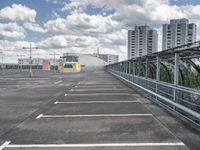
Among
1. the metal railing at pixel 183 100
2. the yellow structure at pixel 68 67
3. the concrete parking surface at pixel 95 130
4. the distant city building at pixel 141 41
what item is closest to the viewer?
the concrete parking surface at pixel 95 130

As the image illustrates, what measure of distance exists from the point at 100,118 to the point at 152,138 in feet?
8.47

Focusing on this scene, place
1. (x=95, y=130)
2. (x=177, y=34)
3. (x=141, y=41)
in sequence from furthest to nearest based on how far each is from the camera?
(x=141, y=41) → (x=177, y=34) → (x=95, y=130)

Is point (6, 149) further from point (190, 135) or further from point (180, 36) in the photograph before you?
point (180, 36)

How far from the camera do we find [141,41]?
188 ft

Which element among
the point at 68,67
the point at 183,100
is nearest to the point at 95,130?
the point at 183,100

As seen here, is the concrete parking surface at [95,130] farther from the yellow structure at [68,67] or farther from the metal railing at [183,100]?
the yellow structure at [68,67]

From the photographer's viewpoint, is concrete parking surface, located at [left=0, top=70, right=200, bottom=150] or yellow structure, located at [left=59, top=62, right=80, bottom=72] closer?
concrete parking surface, located at [left=0, top=70, right=200, bottom=150]

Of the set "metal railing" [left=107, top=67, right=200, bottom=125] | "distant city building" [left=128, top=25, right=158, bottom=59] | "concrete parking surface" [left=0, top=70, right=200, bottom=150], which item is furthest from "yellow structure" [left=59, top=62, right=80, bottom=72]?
"concrete parking surface" [left=0, top=70, right=200, bottom=150]

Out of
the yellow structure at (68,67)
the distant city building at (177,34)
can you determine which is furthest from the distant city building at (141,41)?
the yellow structure at (68,67)

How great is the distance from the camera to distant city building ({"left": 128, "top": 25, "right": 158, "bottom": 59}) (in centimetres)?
5303

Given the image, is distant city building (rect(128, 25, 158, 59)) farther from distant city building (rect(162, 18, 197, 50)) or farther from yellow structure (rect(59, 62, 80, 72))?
yellow structure (rect(59, 62, 80, 72))

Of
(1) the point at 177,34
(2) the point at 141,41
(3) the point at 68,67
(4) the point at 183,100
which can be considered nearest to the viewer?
(4) the point at 183,100

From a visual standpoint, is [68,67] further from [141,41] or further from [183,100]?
[183,100]

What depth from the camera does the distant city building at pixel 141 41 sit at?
53.0 meters
